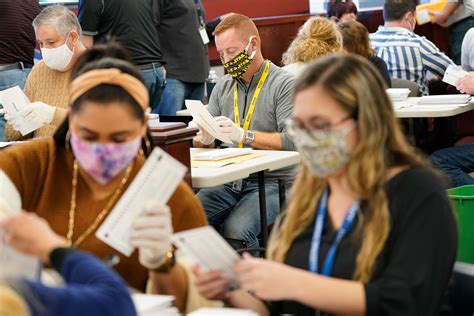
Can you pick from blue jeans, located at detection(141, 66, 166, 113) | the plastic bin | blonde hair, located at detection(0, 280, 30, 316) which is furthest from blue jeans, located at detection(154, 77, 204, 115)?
blonde hair, located at detection(0, 280, 30, 316)

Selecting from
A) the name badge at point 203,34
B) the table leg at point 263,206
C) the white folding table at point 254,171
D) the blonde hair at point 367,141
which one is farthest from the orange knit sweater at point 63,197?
the name badge at point 203,34

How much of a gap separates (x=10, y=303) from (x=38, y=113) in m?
3.27

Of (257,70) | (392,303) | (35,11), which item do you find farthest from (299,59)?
(392,303)

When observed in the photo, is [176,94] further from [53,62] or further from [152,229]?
[152,229]

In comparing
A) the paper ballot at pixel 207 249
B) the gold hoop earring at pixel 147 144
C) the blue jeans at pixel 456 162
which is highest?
the gold hoop earring at pixel 147 144

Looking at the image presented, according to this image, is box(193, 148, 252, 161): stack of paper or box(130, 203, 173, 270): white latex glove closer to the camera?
box(130, 203, 173, 270): white latex glove

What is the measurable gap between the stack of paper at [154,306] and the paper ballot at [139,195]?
0.42 ft

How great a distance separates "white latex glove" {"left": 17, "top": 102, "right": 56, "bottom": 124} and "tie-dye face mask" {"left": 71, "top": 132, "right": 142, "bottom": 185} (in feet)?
7.22

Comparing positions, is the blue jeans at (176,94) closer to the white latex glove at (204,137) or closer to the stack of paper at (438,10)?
the white latex glove at (204,137)

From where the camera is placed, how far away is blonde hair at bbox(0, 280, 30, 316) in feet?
4.51

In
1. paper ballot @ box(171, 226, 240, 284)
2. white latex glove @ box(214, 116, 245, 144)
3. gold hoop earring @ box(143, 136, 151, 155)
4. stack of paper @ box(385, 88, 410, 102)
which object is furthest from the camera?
stack of paper @ box(385, 88, 410, 102)

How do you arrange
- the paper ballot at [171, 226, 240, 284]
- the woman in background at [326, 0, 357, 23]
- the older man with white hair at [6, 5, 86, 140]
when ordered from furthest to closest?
the woman in background at [326, 0, 357, 23], the older man with white hair at [6, 5, 86, 140], the paper ballot at [171, 226, 240, 284]

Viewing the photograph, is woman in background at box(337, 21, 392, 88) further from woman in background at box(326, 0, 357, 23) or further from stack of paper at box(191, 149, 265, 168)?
woman in background at box(326, 0, 357, 23)

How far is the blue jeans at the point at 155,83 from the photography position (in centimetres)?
650
